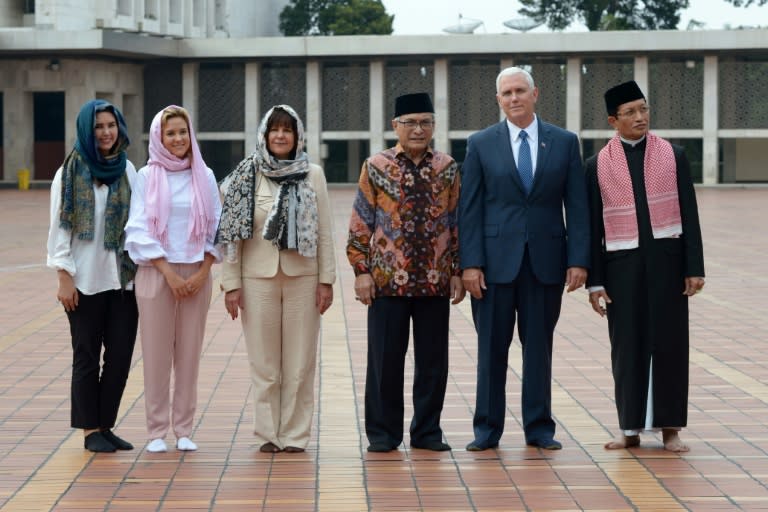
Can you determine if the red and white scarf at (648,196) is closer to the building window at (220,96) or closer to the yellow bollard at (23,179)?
the yellow bollard at (23,179)

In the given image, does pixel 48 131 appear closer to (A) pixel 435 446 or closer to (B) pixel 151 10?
(B) pixel 151 10

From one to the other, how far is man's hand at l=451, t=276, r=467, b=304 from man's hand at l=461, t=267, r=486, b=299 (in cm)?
5

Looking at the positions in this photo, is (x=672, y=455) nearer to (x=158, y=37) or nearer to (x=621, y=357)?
(x=621, y=357)

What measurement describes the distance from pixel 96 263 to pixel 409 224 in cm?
152

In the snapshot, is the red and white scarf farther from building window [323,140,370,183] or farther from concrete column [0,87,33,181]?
building window [323,140,370,183]

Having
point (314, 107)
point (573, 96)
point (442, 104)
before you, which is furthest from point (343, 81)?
point (573, 96)

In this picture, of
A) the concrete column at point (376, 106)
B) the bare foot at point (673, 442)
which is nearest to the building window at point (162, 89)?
the concrete column at point (376, 106)

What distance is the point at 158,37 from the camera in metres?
50.4

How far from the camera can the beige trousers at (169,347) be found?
6.86 m

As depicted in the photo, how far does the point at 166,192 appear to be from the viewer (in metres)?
6.80

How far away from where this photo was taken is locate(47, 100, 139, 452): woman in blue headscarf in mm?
6762

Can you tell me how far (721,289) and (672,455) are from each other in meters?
8.11

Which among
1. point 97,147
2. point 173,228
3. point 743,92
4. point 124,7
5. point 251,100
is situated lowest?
point 173,228

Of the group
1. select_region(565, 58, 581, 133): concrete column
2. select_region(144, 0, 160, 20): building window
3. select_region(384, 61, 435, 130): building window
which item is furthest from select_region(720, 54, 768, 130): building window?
select_region(144, 0, 160, 20): building window
